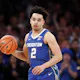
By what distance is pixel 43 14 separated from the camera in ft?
22.7

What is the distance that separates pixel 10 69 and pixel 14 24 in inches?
129

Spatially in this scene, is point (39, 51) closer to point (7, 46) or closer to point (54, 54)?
point (54, 54)

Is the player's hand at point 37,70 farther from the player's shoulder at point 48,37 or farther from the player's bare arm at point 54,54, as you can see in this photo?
the player's shoulder at point 48,37

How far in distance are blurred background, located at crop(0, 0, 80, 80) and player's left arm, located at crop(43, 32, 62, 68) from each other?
308 cm

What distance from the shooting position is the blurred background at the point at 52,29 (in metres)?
10.0

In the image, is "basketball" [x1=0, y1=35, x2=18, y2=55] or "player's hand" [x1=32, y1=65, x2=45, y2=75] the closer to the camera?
"player's hand" [x1=32, y1=65, x2=45, y2=75]

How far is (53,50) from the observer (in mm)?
6641

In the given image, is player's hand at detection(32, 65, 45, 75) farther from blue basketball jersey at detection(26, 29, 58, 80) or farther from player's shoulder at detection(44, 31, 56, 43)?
player's shoulder at detection(44, 31, 56, 43)

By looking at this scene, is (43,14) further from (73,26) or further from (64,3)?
(64,3)

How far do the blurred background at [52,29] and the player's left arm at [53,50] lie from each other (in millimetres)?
3076

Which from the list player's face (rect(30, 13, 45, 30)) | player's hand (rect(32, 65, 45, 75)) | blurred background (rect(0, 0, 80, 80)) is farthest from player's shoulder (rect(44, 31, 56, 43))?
blurred background (rect(0, 0, 80, 80))

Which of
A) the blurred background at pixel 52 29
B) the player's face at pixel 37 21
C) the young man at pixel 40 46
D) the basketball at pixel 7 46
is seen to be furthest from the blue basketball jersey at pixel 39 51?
the blurred background at pixel 52 29

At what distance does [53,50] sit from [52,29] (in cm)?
616

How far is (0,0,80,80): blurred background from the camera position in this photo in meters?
10.0
